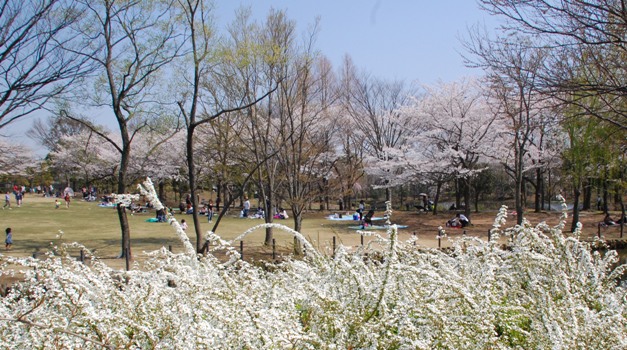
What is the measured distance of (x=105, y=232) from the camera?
23047 mm

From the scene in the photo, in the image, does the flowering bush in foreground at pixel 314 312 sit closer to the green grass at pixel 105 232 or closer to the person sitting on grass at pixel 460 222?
the green grass at pixel 105 232

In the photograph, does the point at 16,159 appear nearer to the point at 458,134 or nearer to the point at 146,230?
the point at 146,230

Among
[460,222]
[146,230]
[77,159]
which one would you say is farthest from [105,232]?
[77,159]

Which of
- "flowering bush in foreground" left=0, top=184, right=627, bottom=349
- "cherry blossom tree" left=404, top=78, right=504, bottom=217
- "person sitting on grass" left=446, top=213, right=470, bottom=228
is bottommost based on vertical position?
"person sitting on grass" left=446, top=213, right=470, bottom=228

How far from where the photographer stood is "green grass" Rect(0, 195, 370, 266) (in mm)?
17308

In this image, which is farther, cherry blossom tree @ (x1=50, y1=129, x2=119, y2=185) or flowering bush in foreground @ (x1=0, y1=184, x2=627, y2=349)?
cherry blossom tree @ (x1=50, y1=129, x2=119, y2=185)

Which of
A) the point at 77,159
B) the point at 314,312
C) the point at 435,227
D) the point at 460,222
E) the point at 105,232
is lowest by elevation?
the point at 105,232

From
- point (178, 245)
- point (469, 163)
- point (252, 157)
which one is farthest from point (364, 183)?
point (178, 245)

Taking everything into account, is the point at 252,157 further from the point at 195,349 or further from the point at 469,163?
the point at 195,349

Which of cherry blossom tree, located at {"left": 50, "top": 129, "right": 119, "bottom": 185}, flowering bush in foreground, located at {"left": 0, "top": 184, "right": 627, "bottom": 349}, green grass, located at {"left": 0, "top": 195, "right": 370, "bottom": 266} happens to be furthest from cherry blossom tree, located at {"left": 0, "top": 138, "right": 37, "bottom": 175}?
flowering bush in foreground, located at {"left": 0, "top": 184, "right": 627, "bottom": 349}

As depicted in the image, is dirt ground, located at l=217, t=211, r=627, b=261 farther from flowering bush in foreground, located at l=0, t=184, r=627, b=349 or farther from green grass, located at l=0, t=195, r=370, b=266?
flowering bush in foreground, located at l=0, t=184, r=627, b=349

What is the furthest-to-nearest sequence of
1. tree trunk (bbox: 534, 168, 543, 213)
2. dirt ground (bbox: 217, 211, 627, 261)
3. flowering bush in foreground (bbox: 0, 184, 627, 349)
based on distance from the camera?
tree trunk (bbox: 534, 168, 543, 213)
dirt ground (bbox: 217, 211, 627, 261)
flowering bush in foreground (bbox: 0, 184, 627, 349)

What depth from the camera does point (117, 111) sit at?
586 inches

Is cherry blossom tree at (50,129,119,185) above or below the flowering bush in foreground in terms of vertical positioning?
above
